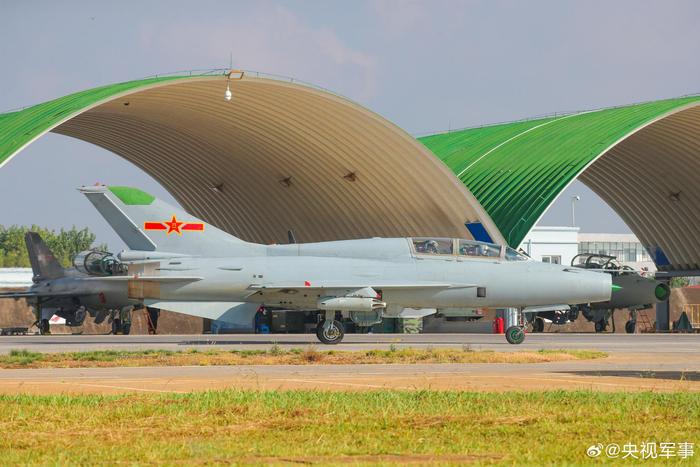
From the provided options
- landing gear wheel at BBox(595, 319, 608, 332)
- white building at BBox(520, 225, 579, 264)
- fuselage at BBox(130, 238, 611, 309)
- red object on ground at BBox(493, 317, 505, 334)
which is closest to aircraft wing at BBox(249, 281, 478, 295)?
fuselage at BBox(130, 238, 611, 309)

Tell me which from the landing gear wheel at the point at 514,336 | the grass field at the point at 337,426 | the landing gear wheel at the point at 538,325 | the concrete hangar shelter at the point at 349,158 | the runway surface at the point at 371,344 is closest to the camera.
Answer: the grass field at the point at 337,426

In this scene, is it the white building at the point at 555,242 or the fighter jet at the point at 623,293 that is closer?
the fighter jet at the point at 623,293

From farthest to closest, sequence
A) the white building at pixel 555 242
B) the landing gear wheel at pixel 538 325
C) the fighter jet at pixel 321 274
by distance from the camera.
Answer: the white building at pixel 555 242
the landing gear wheel at pixel 538 325
the fighter jet at pixel 321 274

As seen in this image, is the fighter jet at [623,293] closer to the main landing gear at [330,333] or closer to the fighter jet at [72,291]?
the fighter jet at [72,291]

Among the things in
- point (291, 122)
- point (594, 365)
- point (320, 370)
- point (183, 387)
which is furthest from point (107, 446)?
point (291, 122)

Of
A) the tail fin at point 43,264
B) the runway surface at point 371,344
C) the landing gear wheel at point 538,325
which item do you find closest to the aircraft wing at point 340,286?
the runway surface at point 371,344

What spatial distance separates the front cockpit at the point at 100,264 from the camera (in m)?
41.6

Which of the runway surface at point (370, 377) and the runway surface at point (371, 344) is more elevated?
the runway surface at point (370, 377)

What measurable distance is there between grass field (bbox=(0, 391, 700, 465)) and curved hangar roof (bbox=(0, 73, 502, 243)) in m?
24.4

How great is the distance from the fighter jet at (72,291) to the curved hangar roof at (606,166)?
15.9 meters

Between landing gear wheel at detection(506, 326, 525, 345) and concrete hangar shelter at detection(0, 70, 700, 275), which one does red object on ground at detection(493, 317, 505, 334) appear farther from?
landing gear wheel at detection(506, 326, 525, 345)

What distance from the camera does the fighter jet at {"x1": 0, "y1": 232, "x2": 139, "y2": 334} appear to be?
4378 cm

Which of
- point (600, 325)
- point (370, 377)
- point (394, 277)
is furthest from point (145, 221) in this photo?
point (600, 325)

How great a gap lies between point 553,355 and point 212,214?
33592 mm
